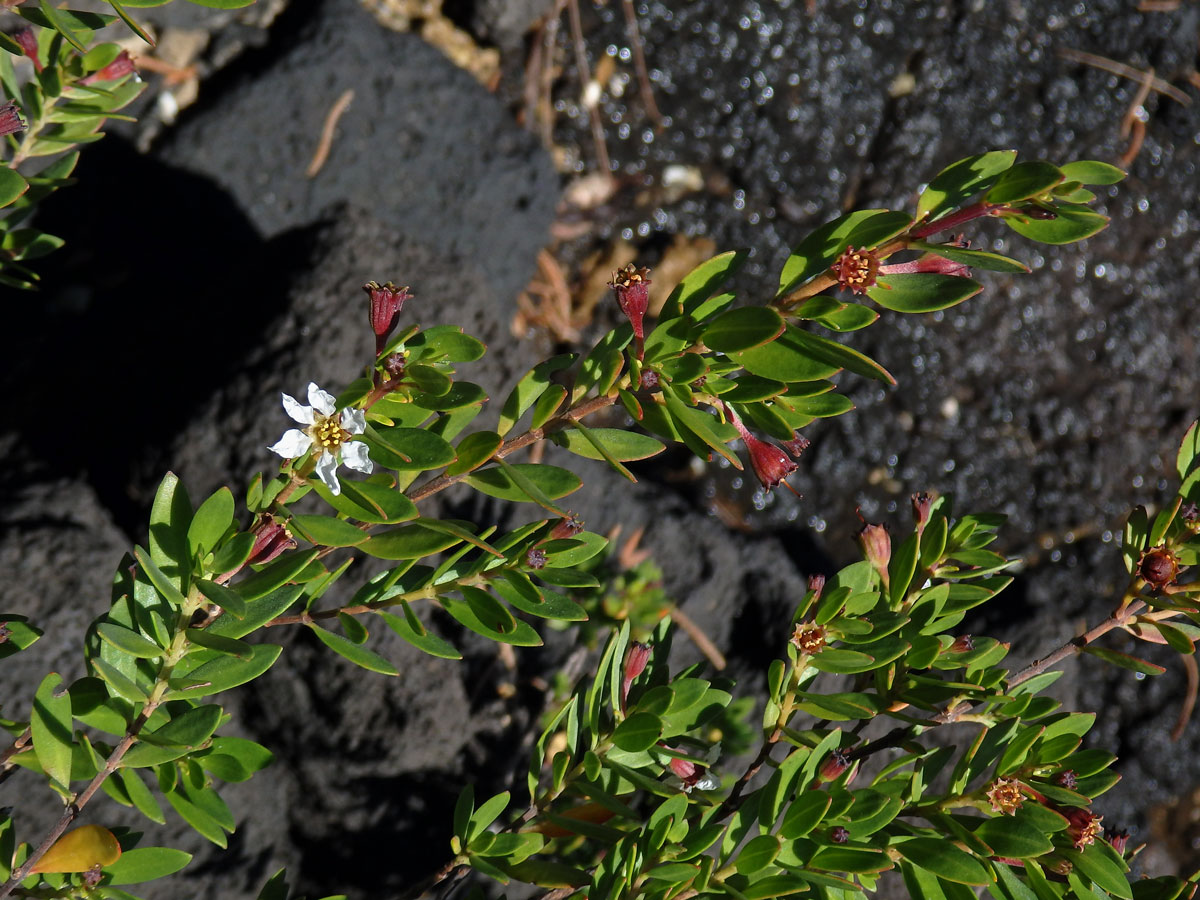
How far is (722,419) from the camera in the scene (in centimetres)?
143

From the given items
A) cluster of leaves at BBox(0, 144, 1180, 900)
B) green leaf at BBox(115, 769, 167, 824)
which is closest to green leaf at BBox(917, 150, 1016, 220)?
cluster of leaves at BBox(0, 144, 1180, 900)

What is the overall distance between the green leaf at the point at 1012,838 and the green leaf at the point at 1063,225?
2.92ft

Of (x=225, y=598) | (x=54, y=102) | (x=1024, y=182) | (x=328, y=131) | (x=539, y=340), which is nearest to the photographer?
(x=225, y=598)

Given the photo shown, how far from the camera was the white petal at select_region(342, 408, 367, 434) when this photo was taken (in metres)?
1.30

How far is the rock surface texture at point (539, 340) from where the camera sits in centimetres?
267

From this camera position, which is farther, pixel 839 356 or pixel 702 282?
pixel 702 282

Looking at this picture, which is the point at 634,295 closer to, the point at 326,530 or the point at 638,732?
the point at 326,530

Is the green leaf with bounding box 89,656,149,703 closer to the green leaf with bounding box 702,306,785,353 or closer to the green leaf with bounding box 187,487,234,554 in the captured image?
the green leaf with bounding box 187,487,234,554

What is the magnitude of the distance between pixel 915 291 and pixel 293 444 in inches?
36.8

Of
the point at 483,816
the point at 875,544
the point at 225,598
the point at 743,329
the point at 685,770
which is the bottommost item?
the point at 483,816

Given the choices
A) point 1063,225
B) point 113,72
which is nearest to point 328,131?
point 113,72

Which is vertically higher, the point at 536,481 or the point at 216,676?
the point at 536,481

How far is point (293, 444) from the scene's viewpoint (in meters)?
1.34

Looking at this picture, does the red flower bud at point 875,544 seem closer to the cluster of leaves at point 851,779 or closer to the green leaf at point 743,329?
the cluster of leaves at point 851,779
